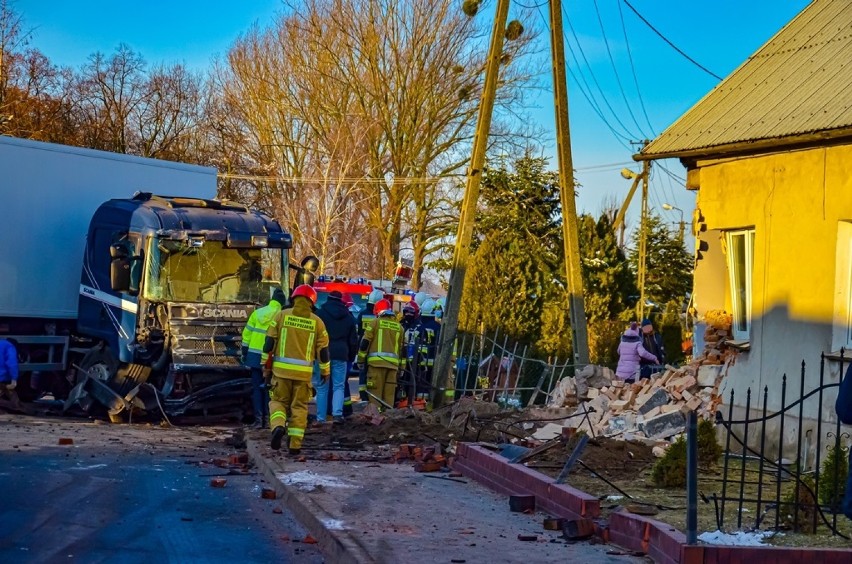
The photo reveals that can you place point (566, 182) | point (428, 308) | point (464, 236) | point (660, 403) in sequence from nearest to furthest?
point (660, 403)
point (566, 182)
point (464, 236)
point (428, 308)

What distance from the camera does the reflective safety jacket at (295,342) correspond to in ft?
44.5

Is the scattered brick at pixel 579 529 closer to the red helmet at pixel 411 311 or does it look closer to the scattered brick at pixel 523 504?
the scattered brick at pixel 523 504

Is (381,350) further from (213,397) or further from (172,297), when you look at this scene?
(172,297)

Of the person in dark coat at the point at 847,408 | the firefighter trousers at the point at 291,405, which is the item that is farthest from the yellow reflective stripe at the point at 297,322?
the person in dark coat at the point at 847,408

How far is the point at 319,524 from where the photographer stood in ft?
29.1

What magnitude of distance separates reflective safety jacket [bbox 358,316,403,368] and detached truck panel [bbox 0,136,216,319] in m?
4.34

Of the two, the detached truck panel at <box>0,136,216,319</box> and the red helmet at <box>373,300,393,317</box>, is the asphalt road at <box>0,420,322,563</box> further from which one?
the red helmet at <box>373,300,393,317</box>

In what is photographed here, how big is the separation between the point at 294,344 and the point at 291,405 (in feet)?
2.24

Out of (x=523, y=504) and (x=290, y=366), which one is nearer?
(x=523, y=504)

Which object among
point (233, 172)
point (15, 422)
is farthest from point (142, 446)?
point (233, 172)

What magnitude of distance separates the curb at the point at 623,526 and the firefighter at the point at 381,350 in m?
6.55

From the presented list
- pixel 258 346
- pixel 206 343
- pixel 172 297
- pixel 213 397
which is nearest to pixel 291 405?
pixel 258 346

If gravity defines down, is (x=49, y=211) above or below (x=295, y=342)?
above

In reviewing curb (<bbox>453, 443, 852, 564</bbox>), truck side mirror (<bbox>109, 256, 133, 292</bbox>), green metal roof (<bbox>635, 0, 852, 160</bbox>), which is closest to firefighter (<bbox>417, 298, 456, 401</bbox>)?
truck side mirror (<bbox>109, 256, 133, 292</bbox>)
